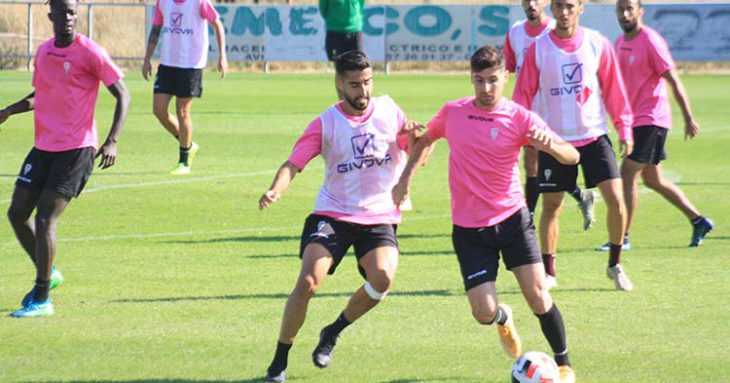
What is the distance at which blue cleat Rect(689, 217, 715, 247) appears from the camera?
12.5m

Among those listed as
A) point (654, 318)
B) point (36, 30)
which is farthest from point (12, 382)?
point (36, 30)

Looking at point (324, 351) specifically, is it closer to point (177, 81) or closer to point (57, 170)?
point (57, 170)

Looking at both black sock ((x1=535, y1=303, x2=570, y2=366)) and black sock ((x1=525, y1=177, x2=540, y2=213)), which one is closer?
black sock ((x1=535, y1=303, x2=570, y2=366))

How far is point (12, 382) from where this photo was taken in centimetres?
752

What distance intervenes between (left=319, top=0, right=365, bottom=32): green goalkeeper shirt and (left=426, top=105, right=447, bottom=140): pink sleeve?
9.30 meters

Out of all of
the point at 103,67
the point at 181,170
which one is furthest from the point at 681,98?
the point at 181,170

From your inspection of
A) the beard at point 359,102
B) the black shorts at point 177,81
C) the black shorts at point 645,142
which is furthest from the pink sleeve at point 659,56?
the black shorts at point 177,81

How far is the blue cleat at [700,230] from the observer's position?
41.0ft

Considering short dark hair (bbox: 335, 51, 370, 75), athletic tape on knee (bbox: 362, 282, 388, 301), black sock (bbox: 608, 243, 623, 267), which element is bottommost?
black sock (bbox: 608, 243, 623, 267)

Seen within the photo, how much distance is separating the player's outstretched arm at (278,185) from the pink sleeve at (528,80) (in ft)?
9.77

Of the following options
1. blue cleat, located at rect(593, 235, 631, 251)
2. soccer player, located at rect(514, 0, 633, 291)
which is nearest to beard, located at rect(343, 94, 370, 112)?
soccer player, located at rect(514, 0, 633, 291)

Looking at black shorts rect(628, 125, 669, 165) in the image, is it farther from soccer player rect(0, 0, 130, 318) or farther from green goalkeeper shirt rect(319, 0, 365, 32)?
green goalkeeper shirt rect(319, 0, 365, 32)

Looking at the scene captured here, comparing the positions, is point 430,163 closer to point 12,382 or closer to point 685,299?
point 685,299

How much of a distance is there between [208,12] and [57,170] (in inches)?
317
